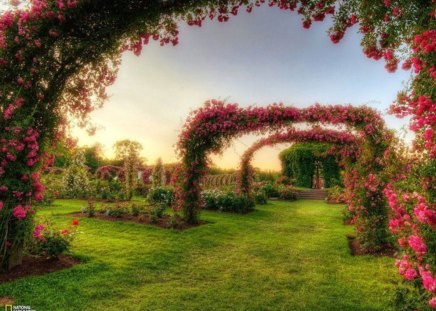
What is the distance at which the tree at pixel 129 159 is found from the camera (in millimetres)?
16375

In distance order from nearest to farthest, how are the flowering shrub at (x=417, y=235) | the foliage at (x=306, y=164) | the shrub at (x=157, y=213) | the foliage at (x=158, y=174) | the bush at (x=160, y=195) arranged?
1. the flowering shrub at (x=417, y=235)
2. the shrub at (x=157, y=213)
3. the bush at (x=160, y=195)
4. the foliage at (x=158, y=174)
5. the foliage at (x=306, y=164)

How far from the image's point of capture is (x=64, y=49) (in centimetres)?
541

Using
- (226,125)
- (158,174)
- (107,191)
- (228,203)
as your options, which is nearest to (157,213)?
(226,125)

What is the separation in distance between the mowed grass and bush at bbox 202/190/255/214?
4.64m

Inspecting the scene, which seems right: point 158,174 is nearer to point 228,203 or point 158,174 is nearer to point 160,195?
point 160,195

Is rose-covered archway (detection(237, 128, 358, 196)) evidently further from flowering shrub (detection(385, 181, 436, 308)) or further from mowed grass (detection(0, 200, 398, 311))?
flowering shrub (detection(385, 181, 436, 308))

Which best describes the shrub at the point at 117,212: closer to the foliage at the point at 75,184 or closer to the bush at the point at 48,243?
the bush at the point at 48,243

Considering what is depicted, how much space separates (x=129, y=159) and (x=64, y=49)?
38.6 feet

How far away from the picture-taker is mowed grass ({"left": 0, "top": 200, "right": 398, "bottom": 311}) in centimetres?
438

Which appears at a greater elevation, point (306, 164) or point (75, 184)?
point (306, 164)

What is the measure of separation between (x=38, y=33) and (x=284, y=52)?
6.06 meters

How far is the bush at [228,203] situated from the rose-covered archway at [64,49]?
8.98 metres

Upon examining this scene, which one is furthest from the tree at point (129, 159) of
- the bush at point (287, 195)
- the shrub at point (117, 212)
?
the bush at point (287, 195)

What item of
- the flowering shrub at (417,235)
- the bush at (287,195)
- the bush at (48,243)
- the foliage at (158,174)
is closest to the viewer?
the flowering shrub at (417,235)
